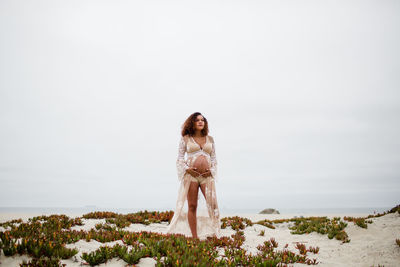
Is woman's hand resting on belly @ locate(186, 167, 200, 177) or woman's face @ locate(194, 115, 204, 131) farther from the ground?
woman's face @ locate(194, 115, 204, 131)

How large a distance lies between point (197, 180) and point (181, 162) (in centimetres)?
67

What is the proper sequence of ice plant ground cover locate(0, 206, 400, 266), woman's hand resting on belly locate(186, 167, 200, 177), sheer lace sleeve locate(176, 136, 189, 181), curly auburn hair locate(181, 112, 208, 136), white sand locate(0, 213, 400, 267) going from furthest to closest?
1. curly auburn hair locate(181, 112, 208, 136)
2. sheer lace sleeve locate(176, 136, 189, 181)
3. woman's hand resting on belly locate(186, 167, 200, 177)
4. white sand locate(0, 213, 400, 267)
5. ice plant ground cover locate(0, 206, 400, 266)

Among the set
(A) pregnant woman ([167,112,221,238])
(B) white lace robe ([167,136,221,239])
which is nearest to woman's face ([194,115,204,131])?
(A) pregnant woman ([167,112,221,238])

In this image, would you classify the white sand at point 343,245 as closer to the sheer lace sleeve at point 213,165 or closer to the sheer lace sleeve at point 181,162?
the sheer lace sleeve at point 213,165

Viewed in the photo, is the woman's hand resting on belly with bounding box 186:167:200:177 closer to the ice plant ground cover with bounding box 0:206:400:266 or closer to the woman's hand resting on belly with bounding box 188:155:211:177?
the woman's hand resting on belly with bounding box 188:155:211:177

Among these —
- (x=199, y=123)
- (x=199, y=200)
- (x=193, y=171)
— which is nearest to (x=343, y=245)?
(x=199, y=200)

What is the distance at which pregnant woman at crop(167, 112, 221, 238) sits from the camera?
6.53m

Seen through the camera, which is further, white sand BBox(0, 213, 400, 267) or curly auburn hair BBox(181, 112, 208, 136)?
curly auburn hair BBox(181, 112, 208, 136)

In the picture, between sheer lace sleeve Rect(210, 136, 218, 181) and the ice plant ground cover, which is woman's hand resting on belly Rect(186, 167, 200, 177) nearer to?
sheer lace sleeve Rect(210, 136, 218, 181)

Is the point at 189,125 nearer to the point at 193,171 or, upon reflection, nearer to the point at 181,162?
the point at 181,162

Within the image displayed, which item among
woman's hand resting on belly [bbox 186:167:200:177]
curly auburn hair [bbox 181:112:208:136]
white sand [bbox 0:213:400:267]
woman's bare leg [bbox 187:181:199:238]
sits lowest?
white sand [bbox 0:213:400:267]

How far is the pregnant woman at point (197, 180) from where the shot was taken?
21.4 ft

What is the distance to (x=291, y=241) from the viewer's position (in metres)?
7.64

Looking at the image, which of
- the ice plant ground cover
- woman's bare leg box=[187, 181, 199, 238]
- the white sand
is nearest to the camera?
the ice plant ground cover
